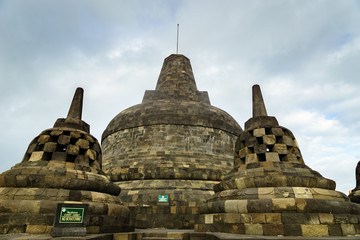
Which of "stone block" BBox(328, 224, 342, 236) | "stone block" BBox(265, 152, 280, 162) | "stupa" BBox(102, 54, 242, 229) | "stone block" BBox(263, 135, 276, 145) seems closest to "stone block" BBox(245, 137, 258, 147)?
"stone block" BBox(263, 135, 276, 145)

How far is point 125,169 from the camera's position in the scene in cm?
1332

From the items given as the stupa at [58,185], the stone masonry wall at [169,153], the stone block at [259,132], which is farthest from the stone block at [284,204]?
the stone masonry wall at [169,153]

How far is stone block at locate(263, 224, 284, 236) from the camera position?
5.94 meters

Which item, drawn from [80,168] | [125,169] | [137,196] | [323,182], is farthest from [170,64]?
[323,182]

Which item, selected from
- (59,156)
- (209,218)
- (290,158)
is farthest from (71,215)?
(290,158)

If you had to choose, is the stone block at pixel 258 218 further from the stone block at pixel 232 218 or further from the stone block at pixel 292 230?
the stone block at pixel 292 230

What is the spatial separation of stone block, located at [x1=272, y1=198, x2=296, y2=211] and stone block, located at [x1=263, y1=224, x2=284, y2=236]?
0.44m

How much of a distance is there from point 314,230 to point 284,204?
0.90 metres

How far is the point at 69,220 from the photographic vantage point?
5.32m

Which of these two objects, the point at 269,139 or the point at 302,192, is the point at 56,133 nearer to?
the point at 269,139

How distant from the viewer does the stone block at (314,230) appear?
5863mm

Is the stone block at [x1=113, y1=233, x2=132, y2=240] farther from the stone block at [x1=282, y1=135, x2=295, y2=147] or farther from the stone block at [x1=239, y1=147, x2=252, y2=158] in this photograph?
the stone block at [x1=282, y1=135, x2=295, y2=147]

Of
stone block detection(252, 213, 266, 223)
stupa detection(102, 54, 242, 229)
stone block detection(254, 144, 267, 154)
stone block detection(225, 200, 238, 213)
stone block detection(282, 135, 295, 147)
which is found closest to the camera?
stone block detection(252, 213, 266, 223)

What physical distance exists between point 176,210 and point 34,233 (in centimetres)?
633
